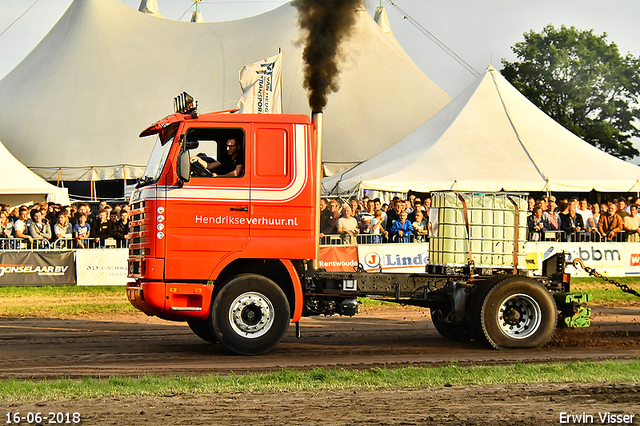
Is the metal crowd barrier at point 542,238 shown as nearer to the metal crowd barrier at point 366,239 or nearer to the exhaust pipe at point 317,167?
the metal crowd barrier at point 366,239

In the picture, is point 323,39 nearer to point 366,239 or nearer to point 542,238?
point 366,239

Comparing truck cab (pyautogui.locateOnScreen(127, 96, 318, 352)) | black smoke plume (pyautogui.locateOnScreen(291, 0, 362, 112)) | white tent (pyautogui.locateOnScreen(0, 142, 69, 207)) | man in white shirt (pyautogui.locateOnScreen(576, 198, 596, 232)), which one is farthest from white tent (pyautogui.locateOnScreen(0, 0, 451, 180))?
truck cab (pyautogui.locateOnScreen(127, 96, 318, 352))

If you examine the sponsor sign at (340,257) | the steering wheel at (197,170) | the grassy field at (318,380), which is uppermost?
the steering wheel at (197,170)

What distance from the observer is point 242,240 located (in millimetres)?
9031

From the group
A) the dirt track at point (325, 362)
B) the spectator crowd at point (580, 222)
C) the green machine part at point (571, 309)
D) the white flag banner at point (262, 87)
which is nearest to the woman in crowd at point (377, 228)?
the dirt track at point (325, 362)

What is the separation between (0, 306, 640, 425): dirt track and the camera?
19.9 feet

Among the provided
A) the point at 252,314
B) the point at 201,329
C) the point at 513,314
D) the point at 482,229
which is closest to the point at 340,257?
the point at 201,329

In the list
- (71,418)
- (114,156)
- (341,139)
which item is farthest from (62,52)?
(71,418)

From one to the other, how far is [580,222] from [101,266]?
1206cm

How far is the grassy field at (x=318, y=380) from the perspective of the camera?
6848 millimetres

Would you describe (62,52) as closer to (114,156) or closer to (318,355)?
(114,156)

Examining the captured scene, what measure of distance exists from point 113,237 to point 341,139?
713 inches

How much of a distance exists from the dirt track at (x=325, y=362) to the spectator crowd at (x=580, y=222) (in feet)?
14.9

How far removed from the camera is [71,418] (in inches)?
230
